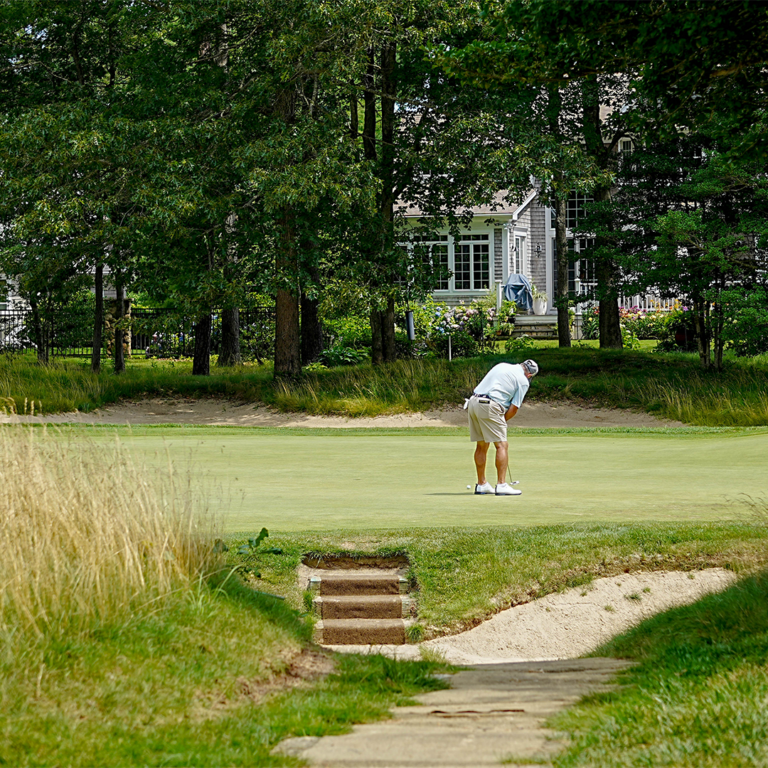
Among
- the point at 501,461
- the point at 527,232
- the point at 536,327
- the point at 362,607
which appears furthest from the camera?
the point at 527,232

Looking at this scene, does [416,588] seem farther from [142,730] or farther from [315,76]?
[315,76]

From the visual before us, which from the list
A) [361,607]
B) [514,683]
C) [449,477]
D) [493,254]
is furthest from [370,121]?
[514,683]

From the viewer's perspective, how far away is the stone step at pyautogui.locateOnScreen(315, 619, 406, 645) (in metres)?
8.45

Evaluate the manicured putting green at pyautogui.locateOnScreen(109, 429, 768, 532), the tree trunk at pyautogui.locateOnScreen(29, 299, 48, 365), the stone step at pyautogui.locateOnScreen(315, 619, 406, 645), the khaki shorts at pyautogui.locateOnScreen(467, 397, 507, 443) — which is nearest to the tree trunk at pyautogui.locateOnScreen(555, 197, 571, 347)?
the manicured putting green at pyautogui.locateOnScreen(109, 429, 768, 532)

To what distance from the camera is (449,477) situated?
1320cm

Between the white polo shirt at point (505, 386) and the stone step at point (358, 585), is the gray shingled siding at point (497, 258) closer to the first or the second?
the white polo shirt at point (505, 386)

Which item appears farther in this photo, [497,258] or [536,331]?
[497,258]

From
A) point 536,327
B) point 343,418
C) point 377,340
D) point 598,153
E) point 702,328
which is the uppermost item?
point 598,153

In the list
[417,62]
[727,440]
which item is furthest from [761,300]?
[417,62]

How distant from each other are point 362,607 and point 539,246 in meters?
36.6

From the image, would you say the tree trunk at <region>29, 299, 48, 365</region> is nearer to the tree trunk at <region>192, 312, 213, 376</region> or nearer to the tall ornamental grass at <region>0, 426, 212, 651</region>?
the tree trunk at <region>192, 312, 213, 376</region>

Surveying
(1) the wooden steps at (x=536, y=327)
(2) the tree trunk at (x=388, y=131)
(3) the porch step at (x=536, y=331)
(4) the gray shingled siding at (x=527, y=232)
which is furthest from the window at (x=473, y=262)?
(2) the tree trunk at (x=388, y=131)

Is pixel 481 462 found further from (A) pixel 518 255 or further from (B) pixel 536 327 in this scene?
(A) pixel 518 255

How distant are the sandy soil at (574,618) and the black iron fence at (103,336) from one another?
24556 millimetres
